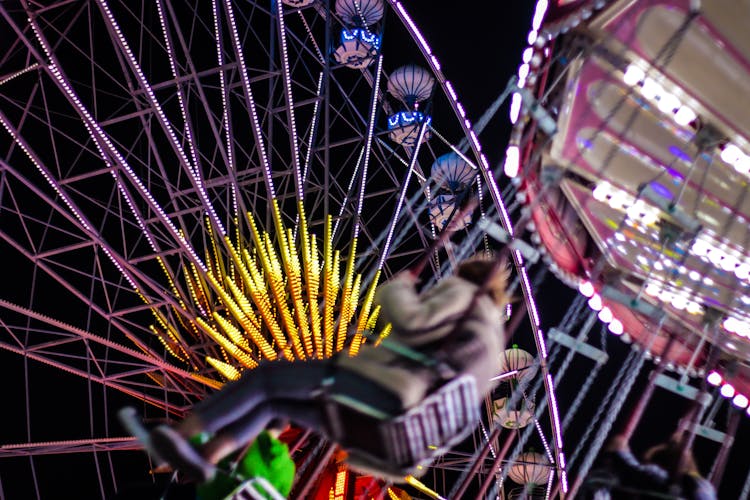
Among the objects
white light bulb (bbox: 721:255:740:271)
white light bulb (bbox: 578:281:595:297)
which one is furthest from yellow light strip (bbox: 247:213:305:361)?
white light bulb (bbox: 721:255:740:271)

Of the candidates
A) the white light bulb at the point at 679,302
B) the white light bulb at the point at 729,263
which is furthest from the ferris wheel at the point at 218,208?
the white light bulb at the point at 729,263

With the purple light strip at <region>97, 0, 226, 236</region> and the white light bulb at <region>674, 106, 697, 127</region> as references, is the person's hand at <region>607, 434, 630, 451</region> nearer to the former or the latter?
the white light bulb at <region>674, 106, 697, 127</region>

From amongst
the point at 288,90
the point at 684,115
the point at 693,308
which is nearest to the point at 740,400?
the point at 693,308

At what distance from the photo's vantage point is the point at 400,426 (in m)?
3.79

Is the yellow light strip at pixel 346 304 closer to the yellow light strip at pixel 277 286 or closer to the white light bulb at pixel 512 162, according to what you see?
the yellow light strip at pixel 277 286

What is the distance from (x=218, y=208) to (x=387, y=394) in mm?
17187

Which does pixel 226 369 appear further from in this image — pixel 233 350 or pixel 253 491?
pixel 253 491

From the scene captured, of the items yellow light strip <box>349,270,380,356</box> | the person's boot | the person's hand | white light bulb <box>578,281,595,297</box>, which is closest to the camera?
the person's boot

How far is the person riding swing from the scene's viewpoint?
12.5 feet

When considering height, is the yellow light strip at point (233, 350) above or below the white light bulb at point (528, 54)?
below

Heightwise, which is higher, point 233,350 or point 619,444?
point 619,444

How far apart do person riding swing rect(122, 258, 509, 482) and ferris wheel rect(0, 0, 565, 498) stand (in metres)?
1.78

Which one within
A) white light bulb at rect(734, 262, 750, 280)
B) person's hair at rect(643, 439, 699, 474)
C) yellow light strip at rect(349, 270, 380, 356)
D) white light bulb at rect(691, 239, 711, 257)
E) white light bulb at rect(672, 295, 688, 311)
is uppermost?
white light bulb at rect(734, 262, 750, 280)

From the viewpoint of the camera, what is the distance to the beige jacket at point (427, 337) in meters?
3.85
